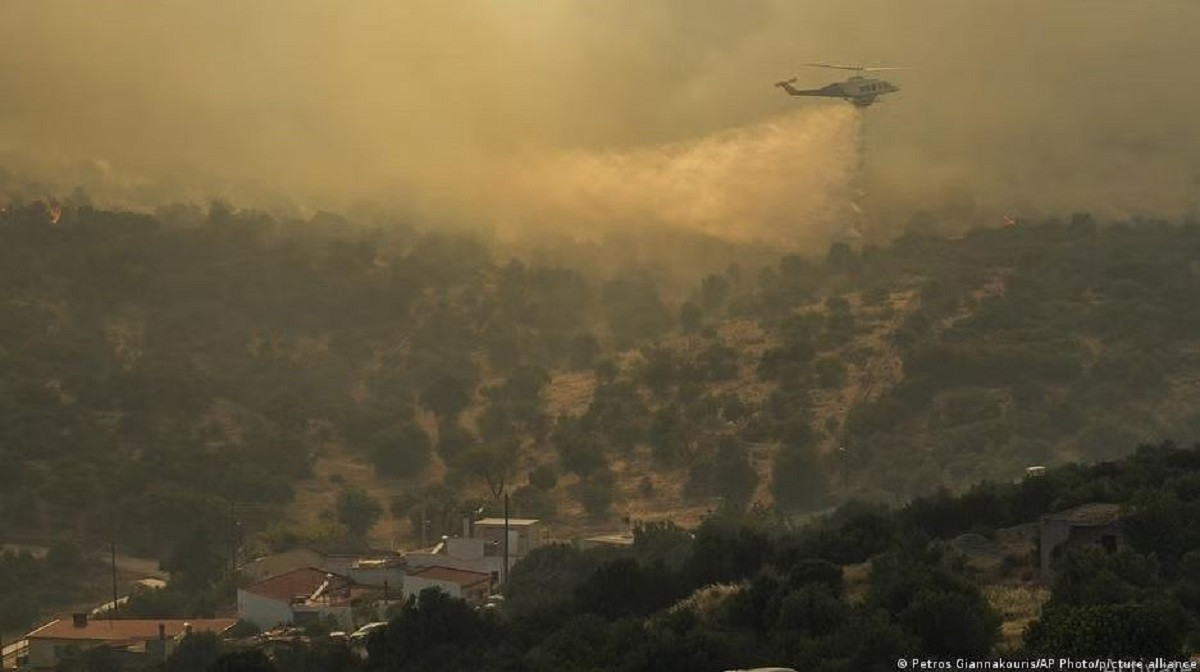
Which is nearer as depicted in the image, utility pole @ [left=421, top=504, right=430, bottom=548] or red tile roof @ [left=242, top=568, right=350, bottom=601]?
red tile roof @ [left=242, top=568, right=350, bottom=601]

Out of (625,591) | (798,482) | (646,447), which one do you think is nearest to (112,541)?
(646,447)

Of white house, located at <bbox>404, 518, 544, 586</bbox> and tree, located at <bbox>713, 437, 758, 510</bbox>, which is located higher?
tree, located at <bbox>713, 437, 758, 510</bbox>

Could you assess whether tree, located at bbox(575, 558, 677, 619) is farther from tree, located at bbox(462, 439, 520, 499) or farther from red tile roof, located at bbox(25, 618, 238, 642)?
tree, located at bbox(462, 439, 520, 499)

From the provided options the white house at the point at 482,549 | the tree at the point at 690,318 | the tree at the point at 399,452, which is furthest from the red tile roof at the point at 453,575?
the tree at the point at 690,318

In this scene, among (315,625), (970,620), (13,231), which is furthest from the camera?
(13,231)

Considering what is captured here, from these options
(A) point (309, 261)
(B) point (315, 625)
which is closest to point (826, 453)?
(B) point (315, 625)

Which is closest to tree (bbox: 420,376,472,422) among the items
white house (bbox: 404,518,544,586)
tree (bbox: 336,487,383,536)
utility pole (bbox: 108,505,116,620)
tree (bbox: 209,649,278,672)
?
tree (bbox: 336,487,383,536)

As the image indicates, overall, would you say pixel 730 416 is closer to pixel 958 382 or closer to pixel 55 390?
pixel 958 382
